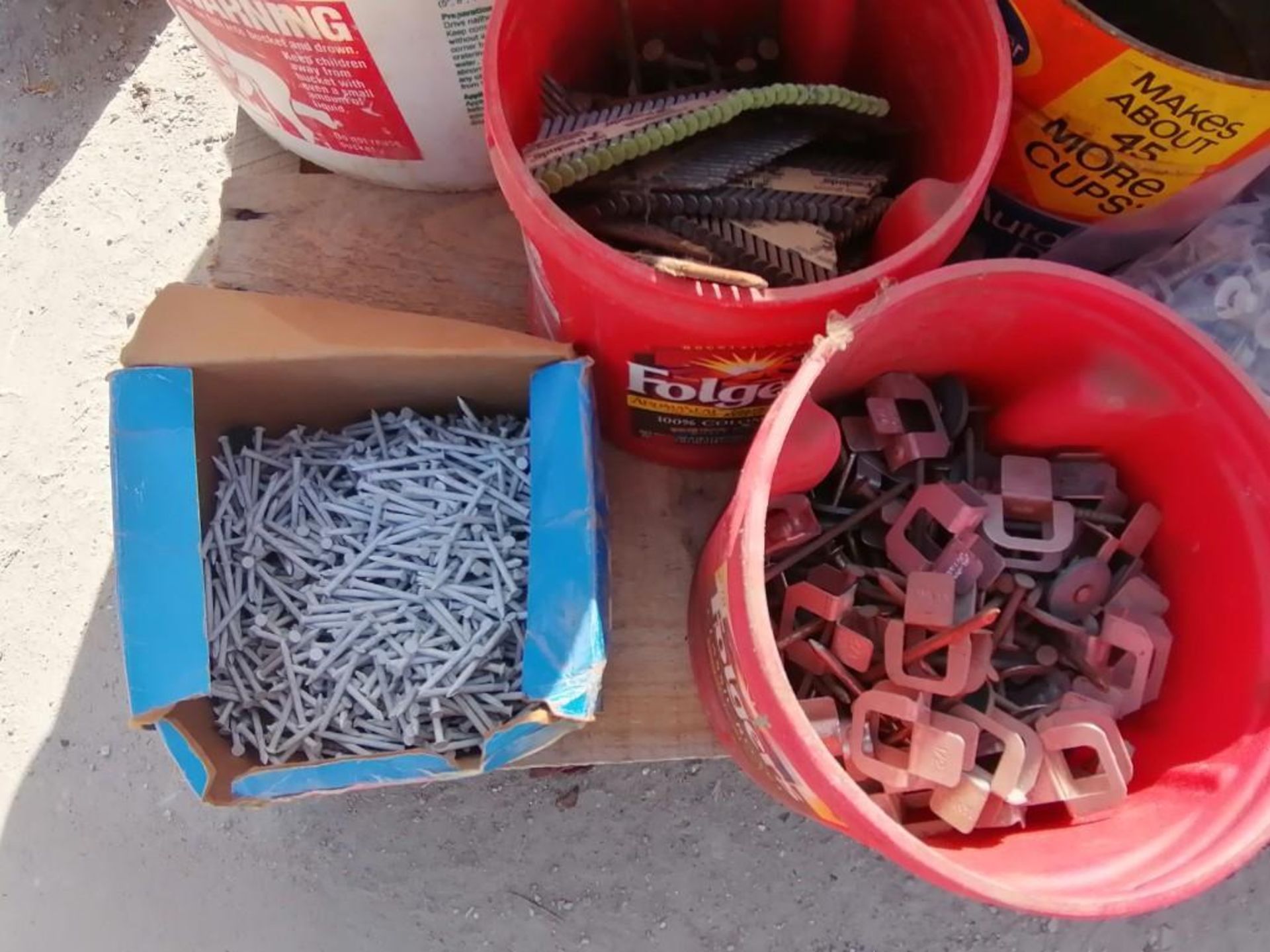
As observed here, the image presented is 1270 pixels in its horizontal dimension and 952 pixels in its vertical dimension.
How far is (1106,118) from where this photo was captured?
0.68m

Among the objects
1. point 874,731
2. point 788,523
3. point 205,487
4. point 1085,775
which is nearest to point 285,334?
point 205,487

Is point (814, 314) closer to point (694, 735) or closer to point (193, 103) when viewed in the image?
point (694, 735)

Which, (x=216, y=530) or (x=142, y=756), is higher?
(x=216, y=530)

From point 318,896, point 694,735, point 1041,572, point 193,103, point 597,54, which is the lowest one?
point 318,896

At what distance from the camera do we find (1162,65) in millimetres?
622

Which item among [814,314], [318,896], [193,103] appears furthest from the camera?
[193,103]

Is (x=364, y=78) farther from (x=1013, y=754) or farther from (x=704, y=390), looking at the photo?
(x=1013, y=754)

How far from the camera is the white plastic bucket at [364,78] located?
676mm

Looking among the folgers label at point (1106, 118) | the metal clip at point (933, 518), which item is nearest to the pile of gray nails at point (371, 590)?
the metal clip at point (933, 518)

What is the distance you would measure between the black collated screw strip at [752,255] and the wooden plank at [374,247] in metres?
0.24

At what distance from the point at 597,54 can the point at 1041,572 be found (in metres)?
0.45

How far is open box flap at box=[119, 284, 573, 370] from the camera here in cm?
74

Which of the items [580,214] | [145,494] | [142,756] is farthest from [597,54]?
[142,756]

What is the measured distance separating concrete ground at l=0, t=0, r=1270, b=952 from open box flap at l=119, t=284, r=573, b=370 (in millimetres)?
316
